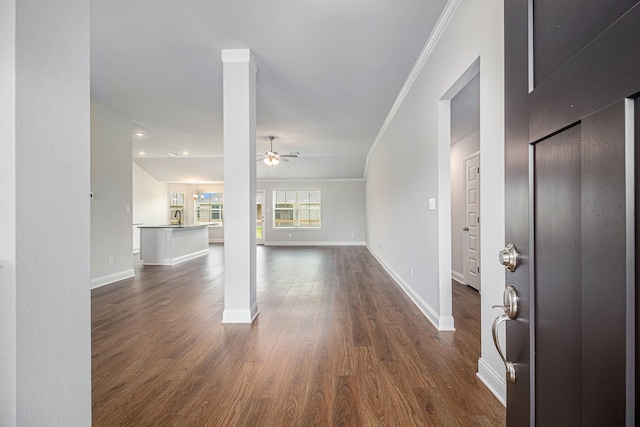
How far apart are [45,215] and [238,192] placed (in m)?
2.24

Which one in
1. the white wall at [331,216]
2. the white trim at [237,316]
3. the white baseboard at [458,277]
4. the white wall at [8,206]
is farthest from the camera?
the white wall at [331,216]

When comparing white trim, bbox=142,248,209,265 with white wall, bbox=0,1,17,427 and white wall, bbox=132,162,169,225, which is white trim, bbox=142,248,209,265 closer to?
white wall, bbox=132,162,169,225

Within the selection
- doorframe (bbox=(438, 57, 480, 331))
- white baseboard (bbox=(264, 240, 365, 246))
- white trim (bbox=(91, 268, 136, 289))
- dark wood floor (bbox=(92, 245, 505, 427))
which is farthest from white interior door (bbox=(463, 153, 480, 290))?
white baseboard (bbox=(264, 240, 365, 246))

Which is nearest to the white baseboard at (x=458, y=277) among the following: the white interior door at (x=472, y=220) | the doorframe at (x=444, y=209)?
the white interior door at (x=472, y=220)

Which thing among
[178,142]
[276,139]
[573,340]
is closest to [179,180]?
[178,142]

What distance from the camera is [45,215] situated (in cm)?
91

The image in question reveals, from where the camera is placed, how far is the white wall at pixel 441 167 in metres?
1.82

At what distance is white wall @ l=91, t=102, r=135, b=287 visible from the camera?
4684 millimetres

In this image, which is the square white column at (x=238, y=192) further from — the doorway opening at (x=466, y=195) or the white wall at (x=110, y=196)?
the white wall at (x=110, y=196)

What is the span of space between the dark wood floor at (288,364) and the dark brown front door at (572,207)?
1056mm

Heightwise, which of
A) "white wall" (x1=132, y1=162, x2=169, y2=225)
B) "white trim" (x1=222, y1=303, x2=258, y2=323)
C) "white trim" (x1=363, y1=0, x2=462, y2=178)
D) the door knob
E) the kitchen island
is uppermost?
"white trim" (x1=363, y1=0, x2=462, y2=178)

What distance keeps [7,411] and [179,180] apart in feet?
39.1

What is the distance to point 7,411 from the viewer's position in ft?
2.71

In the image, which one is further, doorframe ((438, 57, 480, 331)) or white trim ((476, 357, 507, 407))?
doorframe ((438, 57, 480, 331))
